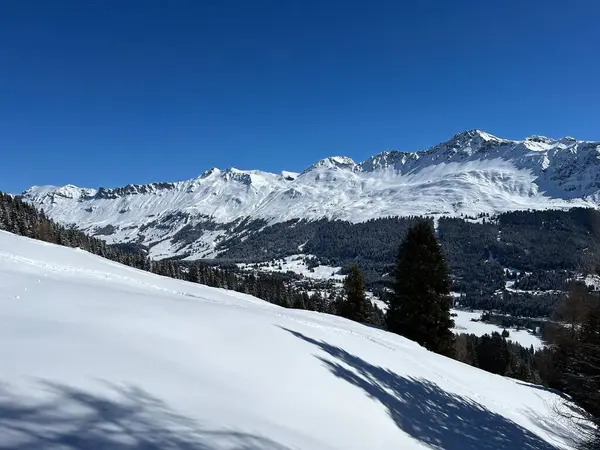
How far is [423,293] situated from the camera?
30.8 m

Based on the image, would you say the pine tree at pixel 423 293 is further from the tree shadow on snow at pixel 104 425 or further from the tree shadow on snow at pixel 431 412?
the tree shadow on snow at pixel 104 425

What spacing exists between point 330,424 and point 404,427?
3191 millimetres

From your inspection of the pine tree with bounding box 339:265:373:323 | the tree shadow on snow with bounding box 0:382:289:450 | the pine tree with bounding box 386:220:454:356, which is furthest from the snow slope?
the pine tree with bounding box 339:265:373:323

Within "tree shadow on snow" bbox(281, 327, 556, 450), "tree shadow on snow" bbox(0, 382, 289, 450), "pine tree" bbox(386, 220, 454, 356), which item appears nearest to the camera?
"tree shadow on snow" bbox(0, 382, 289, 450)

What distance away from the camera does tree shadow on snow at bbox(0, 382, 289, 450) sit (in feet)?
14.1

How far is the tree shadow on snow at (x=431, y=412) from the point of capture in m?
10.8

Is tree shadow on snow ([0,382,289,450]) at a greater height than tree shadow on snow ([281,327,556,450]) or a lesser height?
greater

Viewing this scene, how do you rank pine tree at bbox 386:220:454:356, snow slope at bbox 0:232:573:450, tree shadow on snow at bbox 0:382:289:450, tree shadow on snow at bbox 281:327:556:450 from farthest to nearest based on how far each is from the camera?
pine tree at bbox 386:220:454:356
tree shadow on snow at bbox 281:327:556:450
snow slope at bbox 0:232:573:450
tree shadow on snow at bbox 0:382:289:450

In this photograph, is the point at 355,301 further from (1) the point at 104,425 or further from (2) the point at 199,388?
(1) the point at 104,425

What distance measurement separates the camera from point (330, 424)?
25.8 feet

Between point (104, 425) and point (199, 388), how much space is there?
2.16 meters

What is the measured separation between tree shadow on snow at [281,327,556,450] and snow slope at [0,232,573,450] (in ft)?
0.21

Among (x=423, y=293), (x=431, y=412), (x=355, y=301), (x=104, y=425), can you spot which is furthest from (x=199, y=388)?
(x=355, y=301)

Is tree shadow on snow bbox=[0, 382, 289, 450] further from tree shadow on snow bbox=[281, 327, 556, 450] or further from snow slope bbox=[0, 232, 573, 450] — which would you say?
tree shadow on snow bbox=[281, 327, 556, 450]
